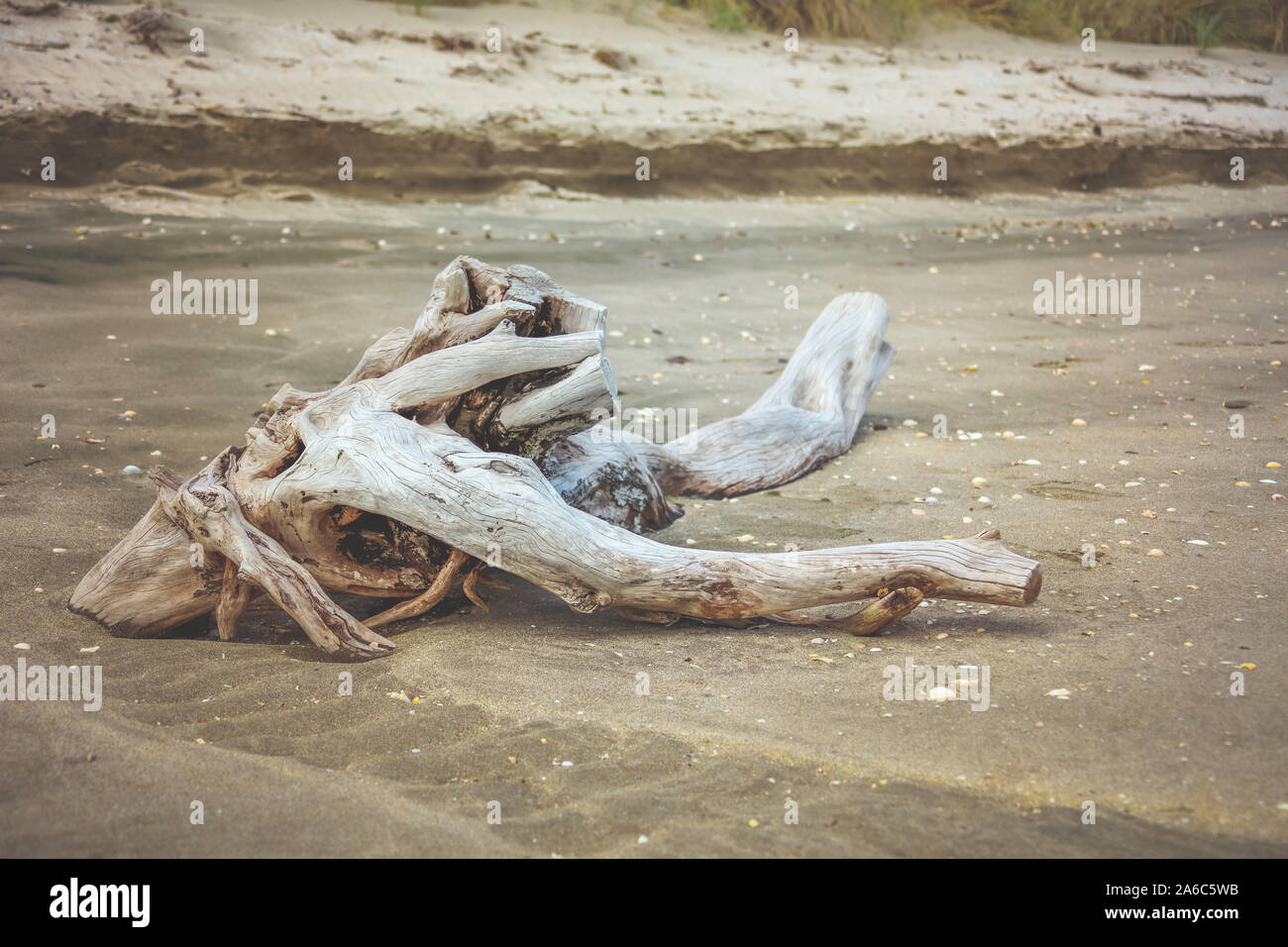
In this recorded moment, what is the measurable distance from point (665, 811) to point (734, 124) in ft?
31.2

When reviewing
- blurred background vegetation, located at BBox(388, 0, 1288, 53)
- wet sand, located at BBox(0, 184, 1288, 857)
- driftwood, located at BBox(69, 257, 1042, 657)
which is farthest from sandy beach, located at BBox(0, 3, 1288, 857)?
blurred background vegetation, located at BBox(388, 0, 1288, 53)

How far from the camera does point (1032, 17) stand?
613 inches

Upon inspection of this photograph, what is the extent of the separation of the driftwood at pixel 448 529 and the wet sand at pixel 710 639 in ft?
0.48

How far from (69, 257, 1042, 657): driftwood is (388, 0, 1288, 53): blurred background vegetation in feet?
31.6

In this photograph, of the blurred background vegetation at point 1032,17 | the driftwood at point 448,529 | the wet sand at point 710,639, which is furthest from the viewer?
the blurred background vegetation at point 1032,17

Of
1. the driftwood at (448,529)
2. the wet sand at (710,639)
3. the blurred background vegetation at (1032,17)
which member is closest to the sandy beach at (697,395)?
the wet sand at (710,639)

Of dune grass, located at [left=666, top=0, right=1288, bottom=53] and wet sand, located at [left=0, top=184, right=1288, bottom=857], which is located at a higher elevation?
dune grass, located at [left=666, top=0, right=1288, bottom=53]

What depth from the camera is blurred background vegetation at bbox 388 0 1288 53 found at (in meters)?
14.0

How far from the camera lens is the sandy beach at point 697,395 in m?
2.91

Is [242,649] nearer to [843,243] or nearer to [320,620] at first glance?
[320,620]

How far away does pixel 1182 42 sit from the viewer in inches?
647

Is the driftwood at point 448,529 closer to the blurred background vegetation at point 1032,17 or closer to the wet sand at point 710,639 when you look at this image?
the wet sand at point 710,639

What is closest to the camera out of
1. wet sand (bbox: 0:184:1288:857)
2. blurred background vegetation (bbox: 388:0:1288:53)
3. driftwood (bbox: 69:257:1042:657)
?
wet sand (bbox: 0:184:1288:857)

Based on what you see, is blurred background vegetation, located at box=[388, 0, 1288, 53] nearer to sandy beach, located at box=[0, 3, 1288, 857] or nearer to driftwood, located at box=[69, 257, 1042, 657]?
sandy beach, located at box=[0, 3, 1288, 857]
